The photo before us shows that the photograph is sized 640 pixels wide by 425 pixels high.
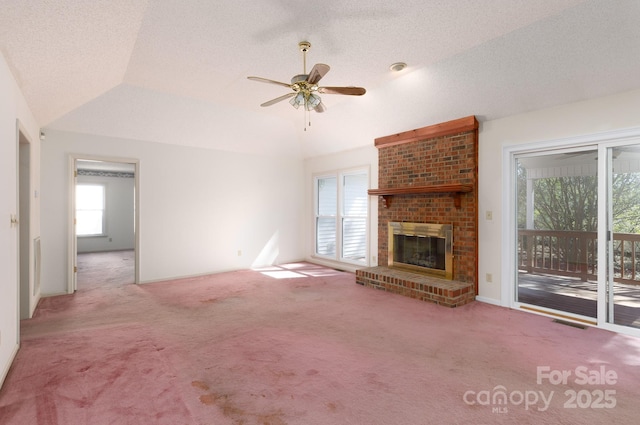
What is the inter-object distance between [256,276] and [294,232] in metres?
1.71

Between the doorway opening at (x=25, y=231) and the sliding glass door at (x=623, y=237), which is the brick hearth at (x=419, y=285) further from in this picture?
the doorway opening at (x=25, y=231)

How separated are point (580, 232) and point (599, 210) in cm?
32

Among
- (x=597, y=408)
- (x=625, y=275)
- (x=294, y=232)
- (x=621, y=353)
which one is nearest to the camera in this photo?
(x=597, y=408)

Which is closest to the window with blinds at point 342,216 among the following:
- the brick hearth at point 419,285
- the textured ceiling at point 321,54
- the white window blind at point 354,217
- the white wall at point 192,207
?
the white window blind at point 354,217

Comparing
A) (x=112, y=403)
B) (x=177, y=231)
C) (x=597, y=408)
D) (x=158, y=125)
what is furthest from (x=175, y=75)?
(x=597, y=408)

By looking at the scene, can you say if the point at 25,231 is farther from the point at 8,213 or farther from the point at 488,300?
the point at 488,300

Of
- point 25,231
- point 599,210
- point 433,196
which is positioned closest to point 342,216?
point 433,196

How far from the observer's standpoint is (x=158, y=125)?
5.10m

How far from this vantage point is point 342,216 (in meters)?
6.52

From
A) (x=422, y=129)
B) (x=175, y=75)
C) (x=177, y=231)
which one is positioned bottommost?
(x=177, y=231)

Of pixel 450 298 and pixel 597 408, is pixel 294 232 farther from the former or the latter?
pixel 597 408

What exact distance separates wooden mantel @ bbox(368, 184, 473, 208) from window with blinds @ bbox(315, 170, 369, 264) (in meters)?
Result: 0.71

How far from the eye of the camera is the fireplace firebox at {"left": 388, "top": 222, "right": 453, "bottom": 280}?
448 centimetres

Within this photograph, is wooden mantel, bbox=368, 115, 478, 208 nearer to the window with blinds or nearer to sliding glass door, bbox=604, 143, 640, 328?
the window with blinds
